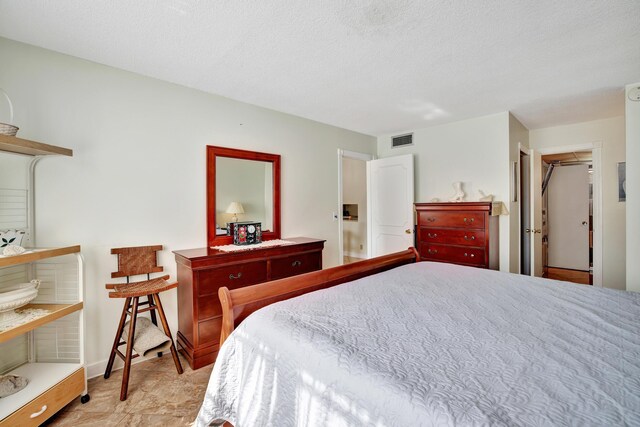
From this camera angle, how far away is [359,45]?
205cm

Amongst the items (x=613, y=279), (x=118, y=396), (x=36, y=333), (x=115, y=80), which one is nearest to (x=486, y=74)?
(x=115, y=80)

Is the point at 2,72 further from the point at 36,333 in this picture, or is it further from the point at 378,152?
the point at 378,152

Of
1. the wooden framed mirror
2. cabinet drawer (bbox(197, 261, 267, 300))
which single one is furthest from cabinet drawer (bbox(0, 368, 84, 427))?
the wooden framed mirror

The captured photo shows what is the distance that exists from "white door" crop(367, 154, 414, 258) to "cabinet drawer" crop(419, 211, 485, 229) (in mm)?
472

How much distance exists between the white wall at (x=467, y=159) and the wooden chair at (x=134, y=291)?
3527 mm

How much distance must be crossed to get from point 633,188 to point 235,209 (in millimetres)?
3969

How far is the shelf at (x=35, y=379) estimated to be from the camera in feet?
4.99

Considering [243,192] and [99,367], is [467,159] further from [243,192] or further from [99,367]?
[99,367]

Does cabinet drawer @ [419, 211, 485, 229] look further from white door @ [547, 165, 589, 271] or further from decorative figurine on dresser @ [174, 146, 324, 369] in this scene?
white door @ [547, 165, 589, 271]

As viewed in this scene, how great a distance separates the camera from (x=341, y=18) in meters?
1.76

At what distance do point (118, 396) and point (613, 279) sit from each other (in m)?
5.66

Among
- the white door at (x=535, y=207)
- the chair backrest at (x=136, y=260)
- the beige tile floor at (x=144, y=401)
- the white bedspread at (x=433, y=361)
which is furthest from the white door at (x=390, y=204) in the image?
the chair backrest at (x=136, y=260)

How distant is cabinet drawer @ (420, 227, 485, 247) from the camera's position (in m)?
3.29

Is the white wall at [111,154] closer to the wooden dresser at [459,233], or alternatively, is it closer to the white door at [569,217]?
the wooden dresser at [459,233]
